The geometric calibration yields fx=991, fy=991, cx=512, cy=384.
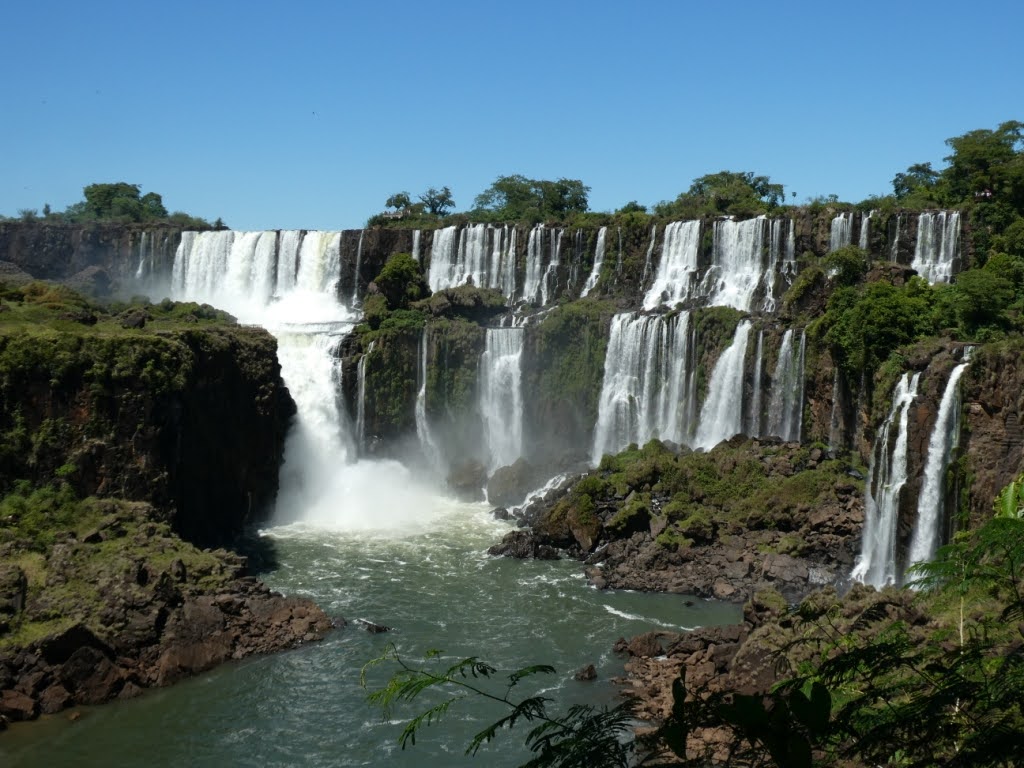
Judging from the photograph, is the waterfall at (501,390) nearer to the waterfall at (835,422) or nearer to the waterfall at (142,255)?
the waterfall at (835,422)

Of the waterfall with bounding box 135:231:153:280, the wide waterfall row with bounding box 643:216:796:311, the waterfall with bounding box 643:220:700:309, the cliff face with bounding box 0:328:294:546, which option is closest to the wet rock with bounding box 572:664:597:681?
the cliff face with bounding box 0:328:294:546

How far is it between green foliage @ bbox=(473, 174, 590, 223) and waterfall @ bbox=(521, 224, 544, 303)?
36.1ft

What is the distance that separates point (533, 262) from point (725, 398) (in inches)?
671

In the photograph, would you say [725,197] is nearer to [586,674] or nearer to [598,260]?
[598,260]

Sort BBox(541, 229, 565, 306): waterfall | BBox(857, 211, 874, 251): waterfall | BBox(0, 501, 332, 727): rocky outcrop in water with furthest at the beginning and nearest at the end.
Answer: BBox(541, 229, 565, 306): waterfall < BBox(857, 211, 874, 251): waterfall < BBox(0, 501, 332, 727): rocky outcrop in water

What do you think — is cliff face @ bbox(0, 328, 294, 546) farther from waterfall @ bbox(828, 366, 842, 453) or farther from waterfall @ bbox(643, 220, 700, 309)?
waterfall @ bbox(643, 220, 700, 309)

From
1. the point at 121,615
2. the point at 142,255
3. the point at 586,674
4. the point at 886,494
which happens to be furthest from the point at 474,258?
the point at 586,674

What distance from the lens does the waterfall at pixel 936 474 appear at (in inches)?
991

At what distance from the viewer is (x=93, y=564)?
78.3ft

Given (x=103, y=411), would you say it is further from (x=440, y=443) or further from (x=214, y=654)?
(x=440, y=443)

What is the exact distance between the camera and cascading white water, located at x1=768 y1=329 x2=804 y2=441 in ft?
115

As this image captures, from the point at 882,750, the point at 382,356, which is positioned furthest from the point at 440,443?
the point at 882,750

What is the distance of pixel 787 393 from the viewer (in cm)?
3562

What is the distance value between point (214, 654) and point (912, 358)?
20.3 meters
